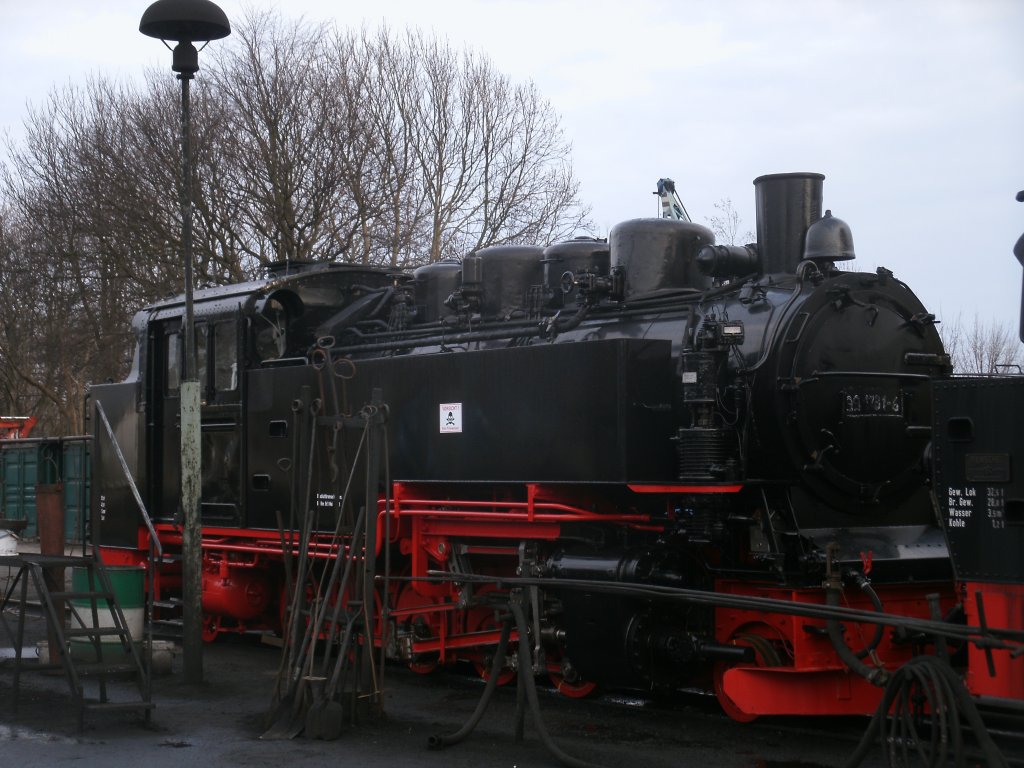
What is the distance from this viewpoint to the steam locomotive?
717 centimetres

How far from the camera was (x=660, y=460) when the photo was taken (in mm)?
7453

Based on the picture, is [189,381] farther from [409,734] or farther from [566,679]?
[566,679]

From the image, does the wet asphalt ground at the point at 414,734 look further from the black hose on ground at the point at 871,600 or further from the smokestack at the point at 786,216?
the smokestack at the point at 786,216

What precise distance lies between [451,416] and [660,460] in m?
1.68

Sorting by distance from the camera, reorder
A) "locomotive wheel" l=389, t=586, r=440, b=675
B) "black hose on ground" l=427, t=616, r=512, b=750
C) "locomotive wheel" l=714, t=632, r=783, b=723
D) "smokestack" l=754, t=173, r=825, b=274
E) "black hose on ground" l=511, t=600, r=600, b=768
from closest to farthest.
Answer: "black hose on ground" l=511, t=600, r=600, b=768, "black hose on ground" l=427, t=616, r=512, b=750, "locomotive wheel" l=714, t=632, r=783, b=723, "smokestack" l=754, t=173, r=825, b=274, "locomotive wheel" l=389, t=586, r=440, b=675

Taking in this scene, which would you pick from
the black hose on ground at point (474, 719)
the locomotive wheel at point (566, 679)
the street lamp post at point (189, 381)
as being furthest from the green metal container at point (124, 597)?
the black hose on ground at point (474, 719)

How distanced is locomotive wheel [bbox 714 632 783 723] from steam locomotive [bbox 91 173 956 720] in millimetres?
21

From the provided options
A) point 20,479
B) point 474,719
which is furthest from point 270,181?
point 474,719

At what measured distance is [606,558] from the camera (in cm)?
741

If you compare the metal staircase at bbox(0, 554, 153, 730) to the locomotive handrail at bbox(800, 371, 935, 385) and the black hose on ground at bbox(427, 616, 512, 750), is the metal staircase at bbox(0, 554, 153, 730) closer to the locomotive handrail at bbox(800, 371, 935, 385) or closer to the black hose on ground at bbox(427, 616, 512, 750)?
the black hose on ground at bbox(427, 616, 512, 750)

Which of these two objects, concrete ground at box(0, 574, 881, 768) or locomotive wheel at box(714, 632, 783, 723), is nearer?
concrete ground at box(0, 574, 881, 768)

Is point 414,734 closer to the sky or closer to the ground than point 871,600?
closer to the ground

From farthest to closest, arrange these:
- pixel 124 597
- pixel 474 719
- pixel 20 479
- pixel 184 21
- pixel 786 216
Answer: pixel 20 479 < pixel 124 597 < pixel 184 21 < pixel 786 216 < pixel 474 719

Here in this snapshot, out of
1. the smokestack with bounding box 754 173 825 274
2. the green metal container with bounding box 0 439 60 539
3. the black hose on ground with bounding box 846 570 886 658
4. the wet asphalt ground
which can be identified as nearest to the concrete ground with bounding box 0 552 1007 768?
the wet asphalt ground
